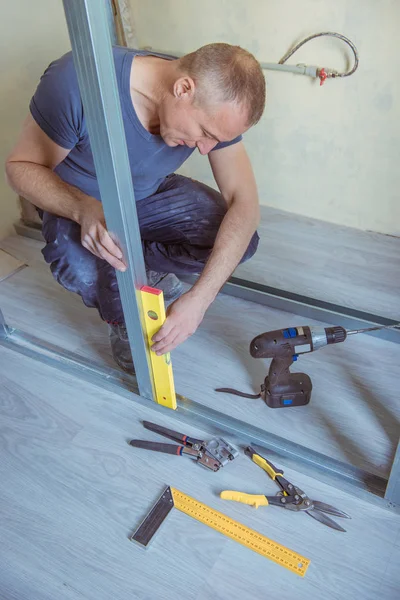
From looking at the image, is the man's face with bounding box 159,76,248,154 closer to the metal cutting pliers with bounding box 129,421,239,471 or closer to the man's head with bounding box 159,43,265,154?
the man's head with bounding box 159,43,265,154

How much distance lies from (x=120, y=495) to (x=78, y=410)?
306 millimetres

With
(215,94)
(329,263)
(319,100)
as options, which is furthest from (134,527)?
(319,100)

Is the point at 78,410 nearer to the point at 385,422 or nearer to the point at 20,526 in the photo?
the point at 20,526

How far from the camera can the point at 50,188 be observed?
122 cm

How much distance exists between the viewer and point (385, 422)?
1.39 metres

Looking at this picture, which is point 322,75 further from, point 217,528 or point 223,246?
point 217,528

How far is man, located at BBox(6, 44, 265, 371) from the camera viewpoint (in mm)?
1113

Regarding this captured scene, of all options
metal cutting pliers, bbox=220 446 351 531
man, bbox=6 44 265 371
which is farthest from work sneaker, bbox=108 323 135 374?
metal cutting pliers, bbox=220 446 351 531

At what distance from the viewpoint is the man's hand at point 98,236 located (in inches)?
42.7

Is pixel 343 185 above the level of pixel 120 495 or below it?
above

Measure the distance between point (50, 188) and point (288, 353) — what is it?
0.72 meters

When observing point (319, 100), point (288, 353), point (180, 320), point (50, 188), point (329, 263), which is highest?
point (50, 188)

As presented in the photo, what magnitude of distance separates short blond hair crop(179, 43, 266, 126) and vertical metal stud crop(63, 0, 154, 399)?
0.26 meters

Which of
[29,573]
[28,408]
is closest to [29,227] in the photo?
[28,408]
